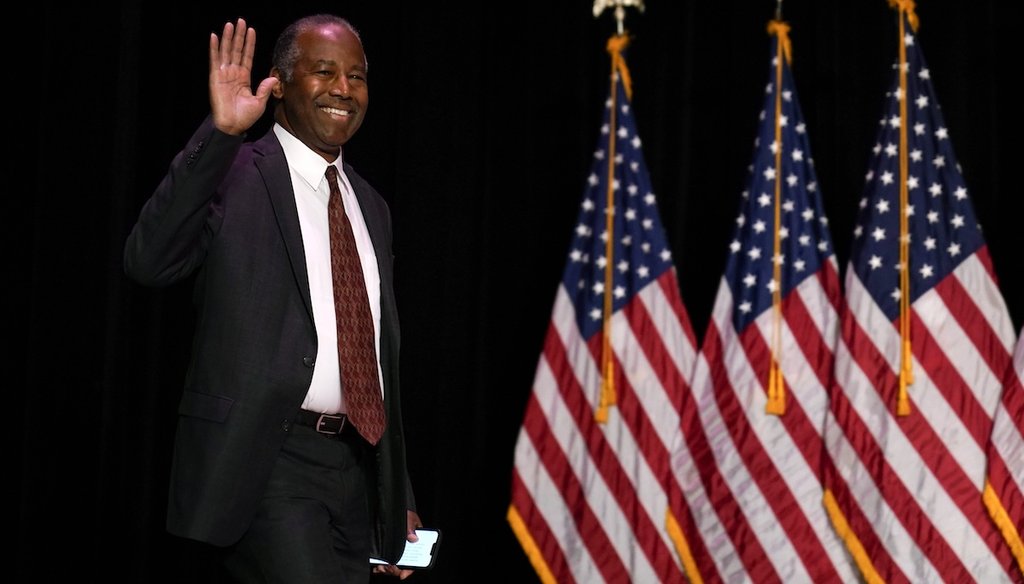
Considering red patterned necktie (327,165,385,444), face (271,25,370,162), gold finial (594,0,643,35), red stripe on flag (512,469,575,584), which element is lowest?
red stripe on flag (512,469,575,584)

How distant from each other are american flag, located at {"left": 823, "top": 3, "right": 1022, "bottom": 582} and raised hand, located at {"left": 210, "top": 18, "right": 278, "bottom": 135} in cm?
254

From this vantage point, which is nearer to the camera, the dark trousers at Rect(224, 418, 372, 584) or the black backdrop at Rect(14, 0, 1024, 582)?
the dark trousers at Rect(224, 418, 372, 584)

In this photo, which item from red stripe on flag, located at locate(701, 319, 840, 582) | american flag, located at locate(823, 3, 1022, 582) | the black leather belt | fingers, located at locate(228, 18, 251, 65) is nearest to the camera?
fingers, located at locate(228, 18, 251, 65)


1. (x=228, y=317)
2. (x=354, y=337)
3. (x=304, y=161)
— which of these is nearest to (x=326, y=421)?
(x=354, y=337)

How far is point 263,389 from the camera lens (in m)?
2.27

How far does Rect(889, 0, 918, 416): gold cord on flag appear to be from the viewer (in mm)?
4023

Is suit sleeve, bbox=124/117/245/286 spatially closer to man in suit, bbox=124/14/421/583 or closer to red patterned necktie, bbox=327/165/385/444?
man in suit, bbox=124/14/421/583

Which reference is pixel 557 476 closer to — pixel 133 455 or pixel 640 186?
pixel 640 186

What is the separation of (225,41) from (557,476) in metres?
2.55

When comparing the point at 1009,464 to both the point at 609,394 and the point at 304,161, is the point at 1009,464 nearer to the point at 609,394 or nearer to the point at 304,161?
the point at 609,394

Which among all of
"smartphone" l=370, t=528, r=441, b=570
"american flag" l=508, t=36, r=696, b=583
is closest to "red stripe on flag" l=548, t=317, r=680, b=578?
"american flag" l=508, t=36, r=696, b=583

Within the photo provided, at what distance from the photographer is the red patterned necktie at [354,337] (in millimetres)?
2396

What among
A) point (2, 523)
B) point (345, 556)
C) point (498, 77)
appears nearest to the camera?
point (345, 556)

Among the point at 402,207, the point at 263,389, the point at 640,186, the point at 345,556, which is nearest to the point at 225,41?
the point at 263,389
